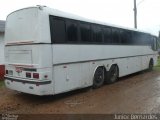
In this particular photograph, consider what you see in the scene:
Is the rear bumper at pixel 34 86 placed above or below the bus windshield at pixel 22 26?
below

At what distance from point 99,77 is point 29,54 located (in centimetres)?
416

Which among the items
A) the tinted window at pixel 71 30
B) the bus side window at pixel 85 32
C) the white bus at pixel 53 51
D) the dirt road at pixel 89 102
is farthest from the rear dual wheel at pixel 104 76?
the tinted window at pixel 71 30

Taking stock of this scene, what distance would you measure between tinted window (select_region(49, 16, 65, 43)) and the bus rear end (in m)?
0.36

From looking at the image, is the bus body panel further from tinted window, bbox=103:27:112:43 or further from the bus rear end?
tinted window, bbox=103:27:112:43

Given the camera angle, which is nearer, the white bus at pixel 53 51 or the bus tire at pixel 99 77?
the white bus at pixel 53 51

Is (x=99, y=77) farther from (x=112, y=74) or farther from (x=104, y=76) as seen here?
(x=112, y=74)

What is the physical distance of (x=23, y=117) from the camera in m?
7.02

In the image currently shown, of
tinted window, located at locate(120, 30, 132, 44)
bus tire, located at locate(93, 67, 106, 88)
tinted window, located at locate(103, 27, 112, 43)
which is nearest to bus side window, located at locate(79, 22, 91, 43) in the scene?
tinted window, located at locate(103, 27, 112, 43)

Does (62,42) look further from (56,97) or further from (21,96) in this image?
(21,96)

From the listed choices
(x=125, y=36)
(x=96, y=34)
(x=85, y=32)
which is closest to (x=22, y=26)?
(x=85, y=32)

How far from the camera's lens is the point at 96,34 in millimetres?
10867

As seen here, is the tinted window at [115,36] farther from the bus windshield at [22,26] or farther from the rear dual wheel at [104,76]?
A: the bus windshield at [22,26]

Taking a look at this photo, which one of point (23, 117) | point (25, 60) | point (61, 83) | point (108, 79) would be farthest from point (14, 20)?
point (108, 79)

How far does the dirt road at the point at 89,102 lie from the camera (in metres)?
7.59
